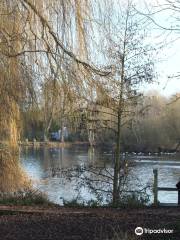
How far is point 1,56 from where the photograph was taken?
24.2 ft

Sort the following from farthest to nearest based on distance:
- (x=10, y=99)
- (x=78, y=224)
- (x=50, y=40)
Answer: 1. (x=10, y=99)
2. (x=50, y=40)
3. (x=78, y=224)

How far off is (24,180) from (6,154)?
0.84 metres

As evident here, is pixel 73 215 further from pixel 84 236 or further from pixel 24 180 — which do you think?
pixel 24 180

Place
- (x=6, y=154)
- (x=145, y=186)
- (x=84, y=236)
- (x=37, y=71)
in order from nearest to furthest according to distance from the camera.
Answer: (x=84, y=236) < (x=37, y=71) < (x=6, y=154) < (x=145, y=186)

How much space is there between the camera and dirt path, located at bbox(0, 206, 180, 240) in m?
5.77

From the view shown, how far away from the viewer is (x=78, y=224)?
6633 mm

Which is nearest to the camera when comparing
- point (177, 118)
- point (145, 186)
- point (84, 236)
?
point (84, 236)

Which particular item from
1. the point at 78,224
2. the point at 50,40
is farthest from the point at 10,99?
the point at 78,224

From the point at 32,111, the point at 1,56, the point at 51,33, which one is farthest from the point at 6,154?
the point at 51,33

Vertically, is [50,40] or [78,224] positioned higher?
[50,40]

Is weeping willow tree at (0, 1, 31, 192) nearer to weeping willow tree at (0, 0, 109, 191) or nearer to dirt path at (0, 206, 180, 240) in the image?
weeping willow tree at (0, 0, 109, 191)

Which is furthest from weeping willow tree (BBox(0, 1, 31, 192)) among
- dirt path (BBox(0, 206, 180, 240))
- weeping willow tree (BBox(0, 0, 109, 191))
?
dirt path (BBox(0, 206, 180, 240))

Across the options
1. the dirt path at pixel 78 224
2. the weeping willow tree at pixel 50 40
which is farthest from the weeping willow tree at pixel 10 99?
the dirt path at pixel 78 224

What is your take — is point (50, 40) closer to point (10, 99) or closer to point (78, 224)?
point (10, 99)
